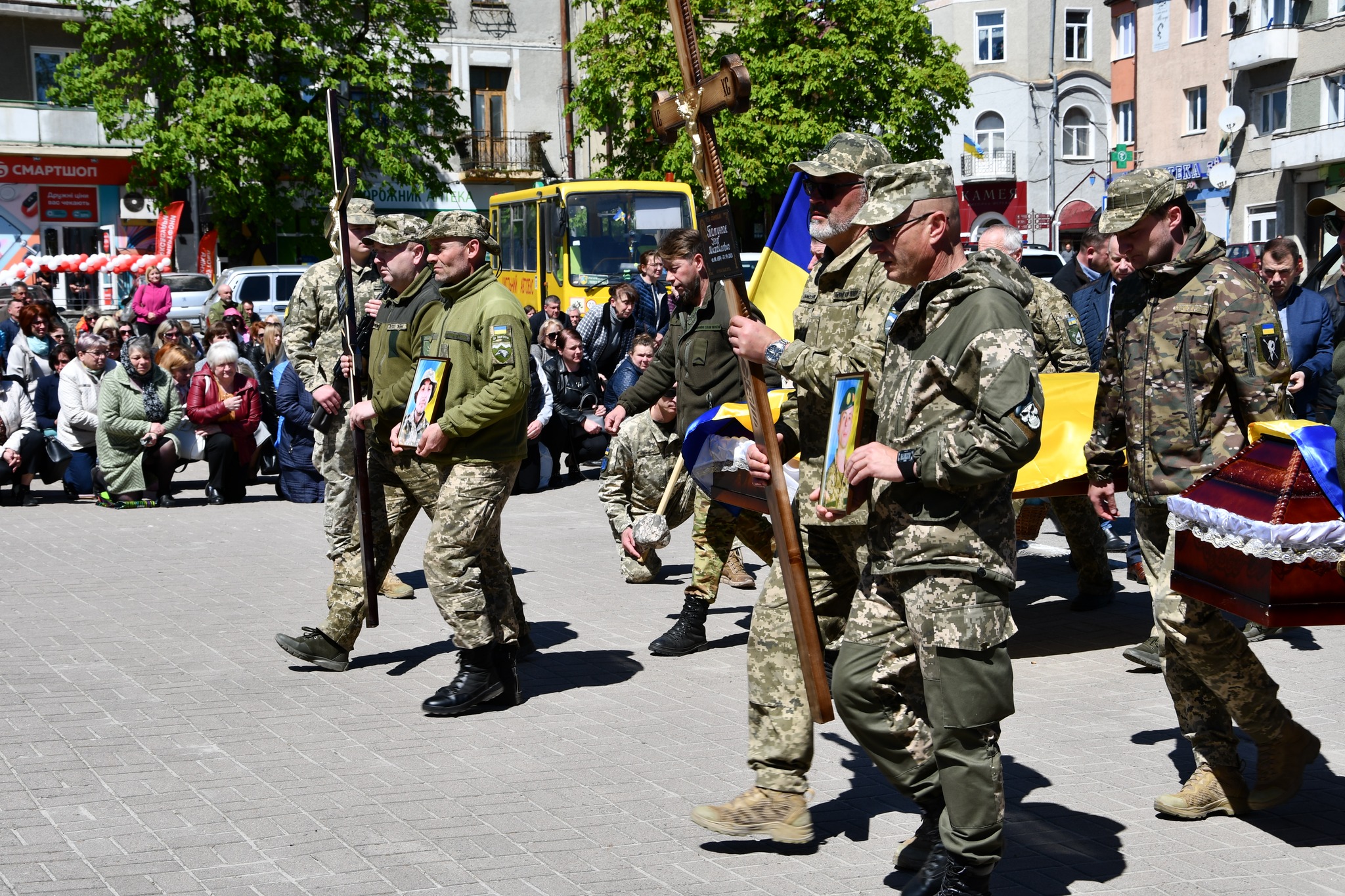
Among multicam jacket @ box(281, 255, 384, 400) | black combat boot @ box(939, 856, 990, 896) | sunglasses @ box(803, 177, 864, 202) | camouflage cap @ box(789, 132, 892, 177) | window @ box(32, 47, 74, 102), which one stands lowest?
black combat boot @ box(939, 856, 990, 896)

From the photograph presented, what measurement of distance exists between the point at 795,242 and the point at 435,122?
33.3 m

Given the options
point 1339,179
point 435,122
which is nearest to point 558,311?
point 435,122

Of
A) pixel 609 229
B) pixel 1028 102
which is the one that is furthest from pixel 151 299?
pixel 1028 102

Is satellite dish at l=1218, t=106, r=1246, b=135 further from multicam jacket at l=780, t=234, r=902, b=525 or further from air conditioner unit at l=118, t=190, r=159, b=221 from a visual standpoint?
multicam jacket at l=780, t=234, r=902, b=525

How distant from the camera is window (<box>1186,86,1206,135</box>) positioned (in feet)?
156

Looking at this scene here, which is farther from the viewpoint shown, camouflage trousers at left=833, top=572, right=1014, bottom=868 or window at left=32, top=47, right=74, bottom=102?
window at left=32, top=47, right=74, bottom=102

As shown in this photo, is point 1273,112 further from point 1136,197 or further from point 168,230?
point 1136,197

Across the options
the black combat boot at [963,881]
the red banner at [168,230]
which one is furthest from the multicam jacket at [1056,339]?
the red banner at [168,230]

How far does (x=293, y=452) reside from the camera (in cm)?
Answer: 1421

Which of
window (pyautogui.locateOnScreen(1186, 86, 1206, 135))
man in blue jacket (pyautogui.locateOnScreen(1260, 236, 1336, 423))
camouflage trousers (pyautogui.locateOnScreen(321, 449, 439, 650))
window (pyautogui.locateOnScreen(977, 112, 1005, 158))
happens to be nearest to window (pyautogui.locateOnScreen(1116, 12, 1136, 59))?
window (pyautogui.locateOnScreen(1186, 86, 1206, 135))

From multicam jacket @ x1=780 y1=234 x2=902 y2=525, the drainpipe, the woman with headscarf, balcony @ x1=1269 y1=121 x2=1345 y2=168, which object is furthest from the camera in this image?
the drainpipe

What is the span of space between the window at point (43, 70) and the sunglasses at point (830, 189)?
39413 mm

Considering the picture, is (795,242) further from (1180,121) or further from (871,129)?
(1180,121)

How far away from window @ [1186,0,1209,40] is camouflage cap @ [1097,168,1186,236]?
45563 mm
